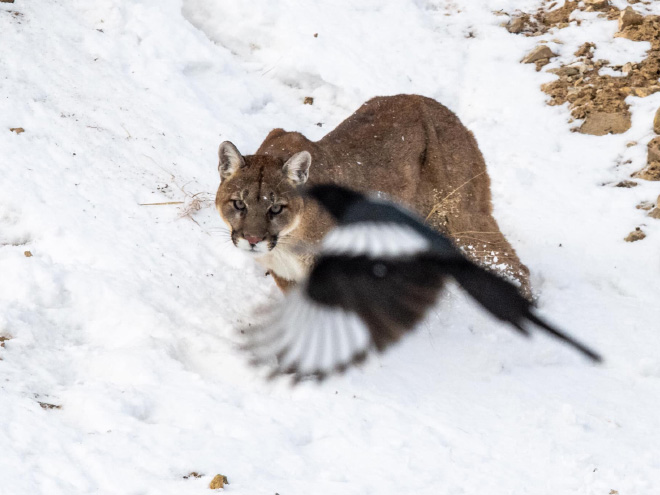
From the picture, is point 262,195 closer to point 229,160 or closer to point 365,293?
point 229,160

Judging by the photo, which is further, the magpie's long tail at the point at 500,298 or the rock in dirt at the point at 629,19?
the rock in dirt at the point at 629,19

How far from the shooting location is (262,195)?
5.57 m

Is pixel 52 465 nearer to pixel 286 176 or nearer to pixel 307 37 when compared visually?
pixel 286 176

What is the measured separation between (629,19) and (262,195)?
6.12 metres

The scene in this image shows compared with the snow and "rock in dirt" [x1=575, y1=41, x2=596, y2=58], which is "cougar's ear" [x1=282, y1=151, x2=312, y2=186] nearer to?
the snow

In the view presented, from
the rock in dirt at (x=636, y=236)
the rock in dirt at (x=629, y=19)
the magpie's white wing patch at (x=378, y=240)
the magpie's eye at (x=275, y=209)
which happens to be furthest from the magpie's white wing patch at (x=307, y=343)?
the rock in dirt at (x=629, y=19)

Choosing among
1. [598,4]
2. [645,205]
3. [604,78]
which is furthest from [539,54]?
[645,205]

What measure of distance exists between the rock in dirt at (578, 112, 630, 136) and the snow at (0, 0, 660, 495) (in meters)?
0.18

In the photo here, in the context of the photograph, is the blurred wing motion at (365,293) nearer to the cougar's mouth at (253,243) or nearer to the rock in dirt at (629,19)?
the cougar's mouth at (253,243)

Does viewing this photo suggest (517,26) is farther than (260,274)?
Yes

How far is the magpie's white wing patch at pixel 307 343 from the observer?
471 centimetres

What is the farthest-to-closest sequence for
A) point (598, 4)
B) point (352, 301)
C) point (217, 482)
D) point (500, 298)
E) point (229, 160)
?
point (598, 4), point (229, 160), point (352, 301), point (217, 482), point (500, 298)

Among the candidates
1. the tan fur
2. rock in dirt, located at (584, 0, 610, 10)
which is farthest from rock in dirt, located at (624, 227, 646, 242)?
rock in dirt, located at (584, 0, 610, 10)

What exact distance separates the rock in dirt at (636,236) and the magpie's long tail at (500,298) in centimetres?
466
